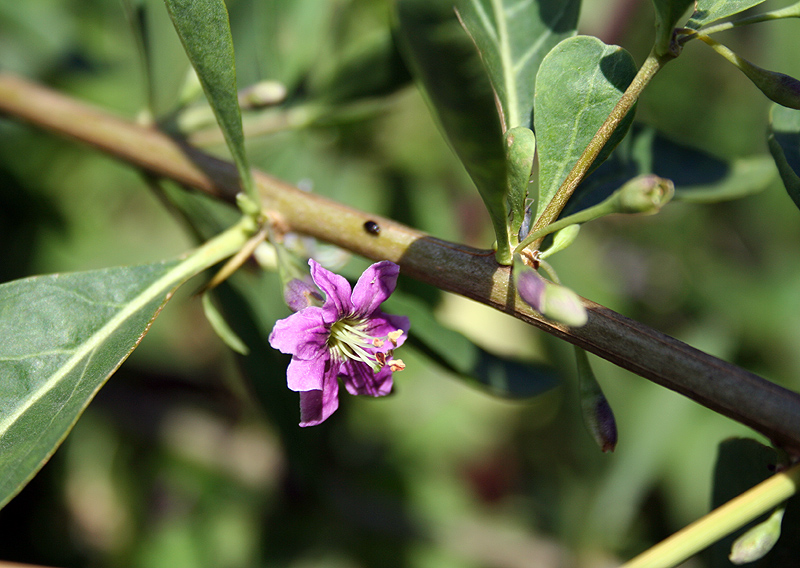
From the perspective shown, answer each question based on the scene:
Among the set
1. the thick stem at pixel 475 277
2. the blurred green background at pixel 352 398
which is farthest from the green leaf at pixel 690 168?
the blurred green background at pixel 352 398

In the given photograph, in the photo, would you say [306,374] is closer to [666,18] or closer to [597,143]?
[597,143]

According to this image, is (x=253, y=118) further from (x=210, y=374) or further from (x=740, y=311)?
(x=740, y=311)

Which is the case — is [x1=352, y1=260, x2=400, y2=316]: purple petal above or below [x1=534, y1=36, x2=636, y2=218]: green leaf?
below

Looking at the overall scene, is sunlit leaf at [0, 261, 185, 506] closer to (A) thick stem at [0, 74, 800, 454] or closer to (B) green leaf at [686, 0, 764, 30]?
(A) thick stem at [0, 74, 800, 454]

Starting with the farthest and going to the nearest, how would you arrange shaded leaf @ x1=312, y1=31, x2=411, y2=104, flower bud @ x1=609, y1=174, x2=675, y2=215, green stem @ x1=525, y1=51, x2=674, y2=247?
shaded leaf @ x1=312, y1=31, x2=411, y2=104, green stem @ x1=525, y1=51, x2=674, y2=247, flower bud @ x1=609, y1=174, x2=675, y2=215

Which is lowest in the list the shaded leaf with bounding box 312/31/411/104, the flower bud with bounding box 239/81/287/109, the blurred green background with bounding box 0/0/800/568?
the blurred green background with bounding box 0/0/800/568

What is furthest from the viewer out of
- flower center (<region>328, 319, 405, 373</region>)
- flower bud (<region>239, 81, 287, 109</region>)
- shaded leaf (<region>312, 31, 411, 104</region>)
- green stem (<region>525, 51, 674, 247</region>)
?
shaded leaf (<region>312, 31, 411, 104</region>)

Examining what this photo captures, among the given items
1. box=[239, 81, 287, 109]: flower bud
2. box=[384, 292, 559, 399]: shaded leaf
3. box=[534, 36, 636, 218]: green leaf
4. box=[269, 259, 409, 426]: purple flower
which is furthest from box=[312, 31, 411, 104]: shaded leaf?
box=[269, 259, 409, 426]: purple flower

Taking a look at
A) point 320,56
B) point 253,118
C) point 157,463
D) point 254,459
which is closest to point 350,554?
point 254,459
